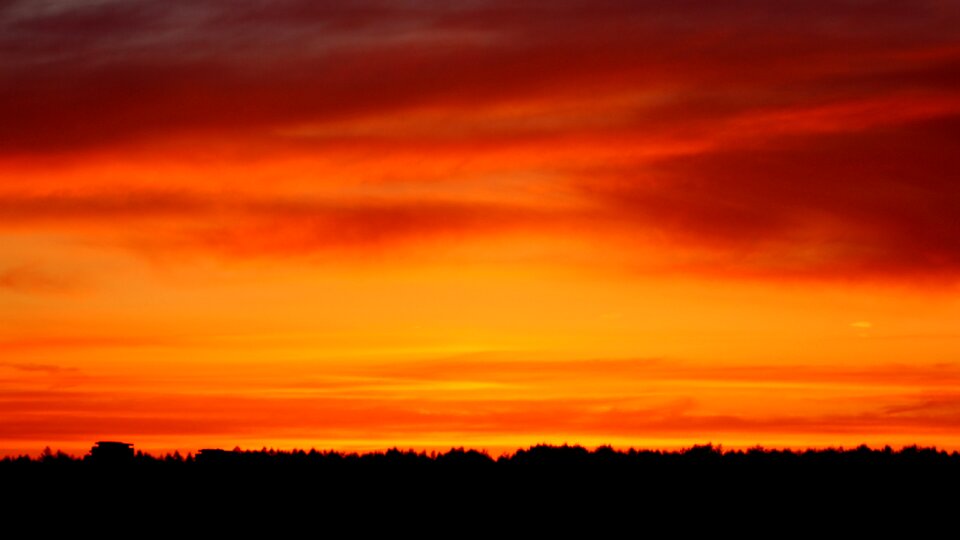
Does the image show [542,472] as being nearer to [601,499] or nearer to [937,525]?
[601,499]

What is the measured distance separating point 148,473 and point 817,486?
1678cm

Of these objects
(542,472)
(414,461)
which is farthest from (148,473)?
(542,472)

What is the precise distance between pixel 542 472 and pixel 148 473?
1000 centimetres

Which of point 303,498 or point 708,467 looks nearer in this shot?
point 303,498

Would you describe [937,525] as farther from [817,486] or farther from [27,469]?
[27,469]

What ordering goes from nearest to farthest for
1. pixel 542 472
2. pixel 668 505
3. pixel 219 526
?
pixel 219 526
pixel 668 505
pixel 542 472

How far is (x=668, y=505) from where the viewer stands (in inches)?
1409

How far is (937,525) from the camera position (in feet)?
114

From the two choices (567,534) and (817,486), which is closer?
(567,534)

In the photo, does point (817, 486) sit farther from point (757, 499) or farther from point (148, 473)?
point (148, 473)

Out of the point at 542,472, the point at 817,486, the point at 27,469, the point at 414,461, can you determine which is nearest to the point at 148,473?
the point at 27,469

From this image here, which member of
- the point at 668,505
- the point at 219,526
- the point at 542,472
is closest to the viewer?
the point at 219,526

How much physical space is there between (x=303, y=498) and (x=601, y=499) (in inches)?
281

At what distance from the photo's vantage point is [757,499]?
1432 inches
